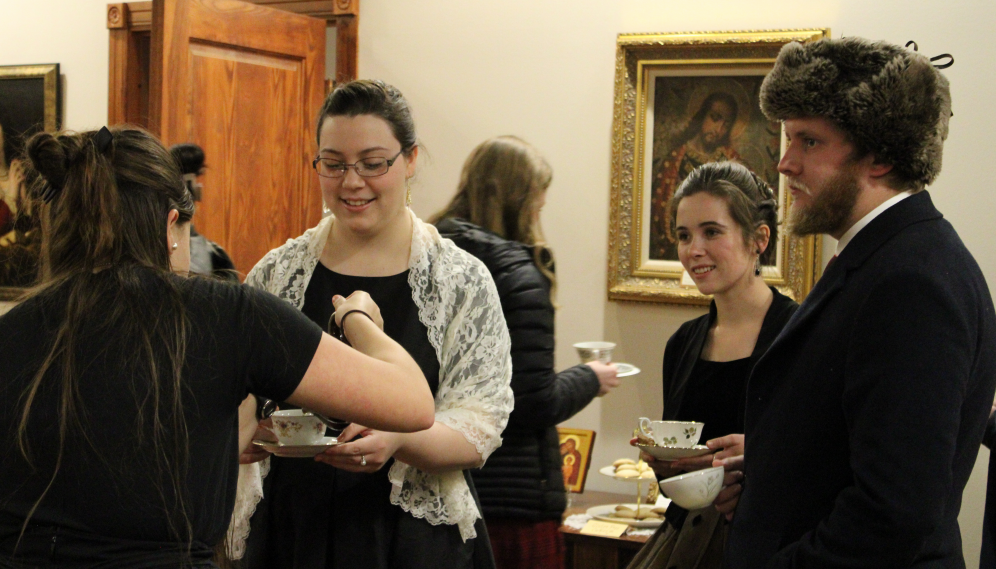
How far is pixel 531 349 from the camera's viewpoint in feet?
7.61

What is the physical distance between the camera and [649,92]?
12.6 feet

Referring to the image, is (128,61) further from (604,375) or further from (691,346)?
(691,346)

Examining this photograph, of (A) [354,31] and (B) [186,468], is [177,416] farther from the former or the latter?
(A) [354,31]

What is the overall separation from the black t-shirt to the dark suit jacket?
0.78 metres

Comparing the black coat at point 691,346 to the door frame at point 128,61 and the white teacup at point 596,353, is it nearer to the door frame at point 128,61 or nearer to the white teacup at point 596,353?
the white teacup at point 596,353

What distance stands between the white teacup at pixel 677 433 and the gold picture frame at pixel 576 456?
1.72 meters

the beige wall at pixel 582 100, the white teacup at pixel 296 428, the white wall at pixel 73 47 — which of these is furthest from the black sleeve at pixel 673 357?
the white wall at pixel 73 47

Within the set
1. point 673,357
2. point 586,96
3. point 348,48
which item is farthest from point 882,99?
point 348,48

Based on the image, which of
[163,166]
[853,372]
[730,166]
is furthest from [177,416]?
[730,166]

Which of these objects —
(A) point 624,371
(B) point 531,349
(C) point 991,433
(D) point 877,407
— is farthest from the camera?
(A) point 624,371

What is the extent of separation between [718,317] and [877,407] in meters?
1.01

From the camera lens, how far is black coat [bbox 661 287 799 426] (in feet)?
7.17

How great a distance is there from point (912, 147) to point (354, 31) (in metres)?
3.21

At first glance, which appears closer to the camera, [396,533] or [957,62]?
[396,533]
